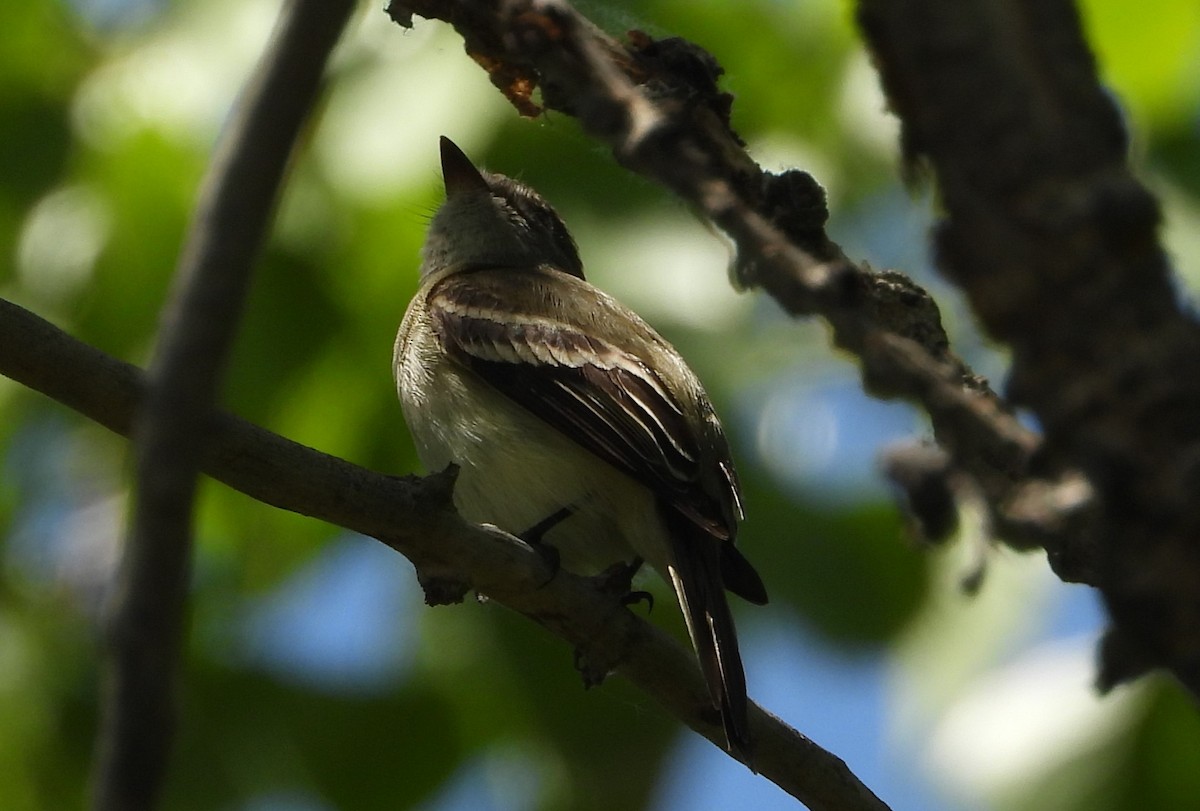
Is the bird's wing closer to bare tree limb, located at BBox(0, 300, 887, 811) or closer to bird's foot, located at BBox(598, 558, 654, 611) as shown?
bird's foot, located at BBox(598, 558, 654, 611)

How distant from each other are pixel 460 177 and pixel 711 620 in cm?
293

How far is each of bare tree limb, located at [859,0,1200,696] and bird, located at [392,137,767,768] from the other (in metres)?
2.44

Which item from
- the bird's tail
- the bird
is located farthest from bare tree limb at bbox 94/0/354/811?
the bird

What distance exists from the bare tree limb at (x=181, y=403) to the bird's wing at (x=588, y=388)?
2.82 m

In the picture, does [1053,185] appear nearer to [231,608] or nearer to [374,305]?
[374,305]

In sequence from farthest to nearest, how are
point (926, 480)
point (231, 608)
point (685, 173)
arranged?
point (231, 608), point (685, 173), point (926, 480)

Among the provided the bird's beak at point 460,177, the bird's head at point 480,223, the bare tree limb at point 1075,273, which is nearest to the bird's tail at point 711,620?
the bare tree limb at point 1075,273

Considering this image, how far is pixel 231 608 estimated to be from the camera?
4.86m

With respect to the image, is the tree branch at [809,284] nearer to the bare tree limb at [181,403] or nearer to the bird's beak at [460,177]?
the bare tree limb at [181,403]

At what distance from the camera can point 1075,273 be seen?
145 cm

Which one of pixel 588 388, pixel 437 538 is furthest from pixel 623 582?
pixel 437 538

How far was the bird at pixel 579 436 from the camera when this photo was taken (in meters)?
4.38

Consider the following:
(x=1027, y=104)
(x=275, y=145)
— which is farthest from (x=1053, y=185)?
(x=275, y=145)

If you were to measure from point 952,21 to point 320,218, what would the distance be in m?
3.03
